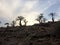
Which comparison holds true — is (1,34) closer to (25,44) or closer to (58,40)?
(25,44)

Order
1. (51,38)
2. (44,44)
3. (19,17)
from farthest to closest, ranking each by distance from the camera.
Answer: (19,17) < (51,38) < (44,44)

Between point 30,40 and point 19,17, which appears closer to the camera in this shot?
point 30,40

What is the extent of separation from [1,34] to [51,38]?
14479mm

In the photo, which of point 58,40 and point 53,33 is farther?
point 53,33

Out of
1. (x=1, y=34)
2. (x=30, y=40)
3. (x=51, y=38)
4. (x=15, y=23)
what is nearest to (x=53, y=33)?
(x=51, y=38)

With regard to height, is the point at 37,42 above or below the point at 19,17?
below

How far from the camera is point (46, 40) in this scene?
3394cm

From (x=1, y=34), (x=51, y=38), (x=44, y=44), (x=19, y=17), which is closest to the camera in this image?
(x=44, y=44)

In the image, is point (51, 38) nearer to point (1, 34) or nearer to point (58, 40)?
point (58, 40)

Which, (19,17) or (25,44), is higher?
(19,17)

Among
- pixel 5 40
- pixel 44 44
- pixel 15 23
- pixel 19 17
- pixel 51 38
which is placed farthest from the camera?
pixel 15 23

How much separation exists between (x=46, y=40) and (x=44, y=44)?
1379mm

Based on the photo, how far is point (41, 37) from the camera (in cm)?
3625

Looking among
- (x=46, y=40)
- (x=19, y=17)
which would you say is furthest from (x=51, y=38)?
(x=19, y=17)
